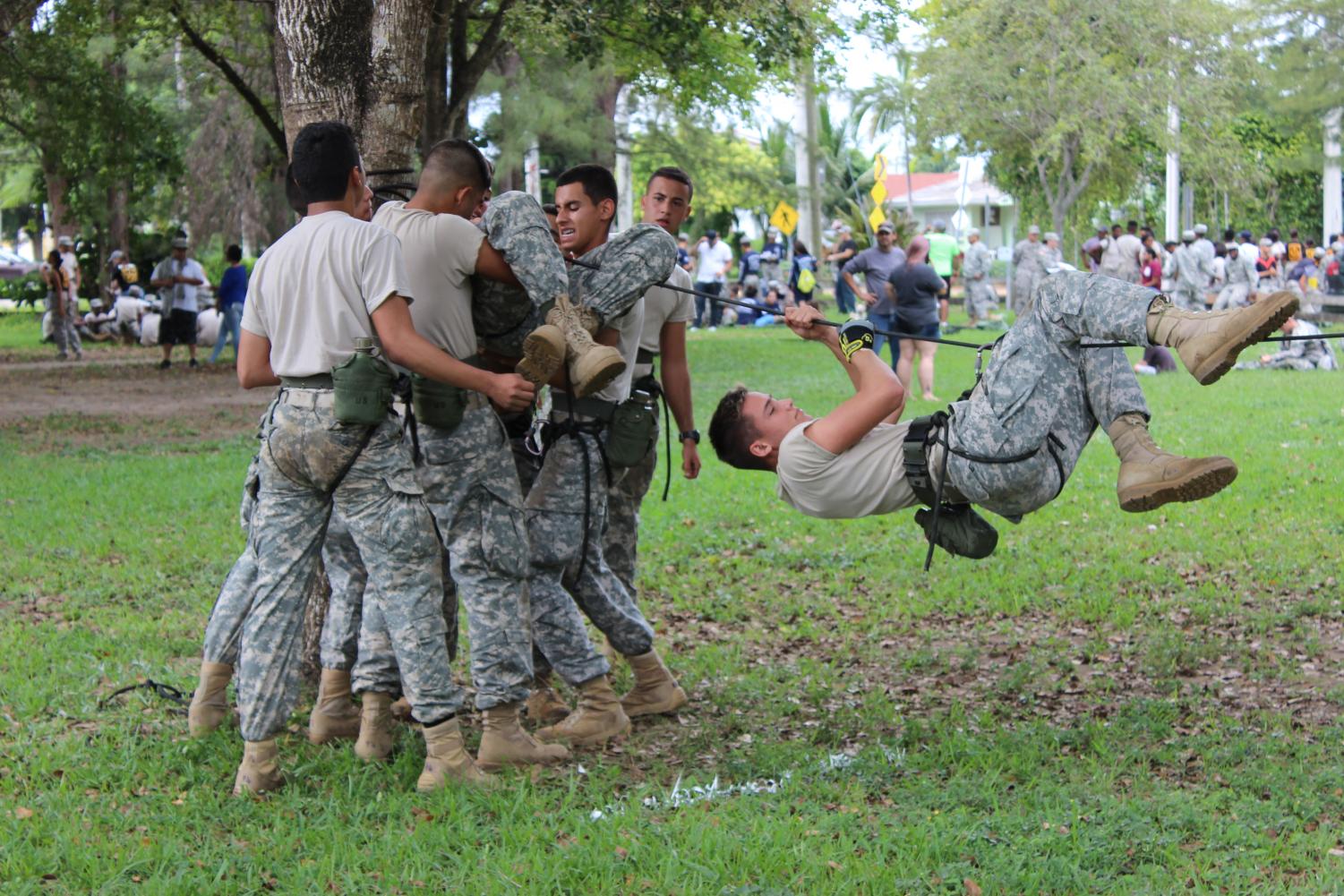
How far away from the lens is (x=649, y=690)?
6.21m

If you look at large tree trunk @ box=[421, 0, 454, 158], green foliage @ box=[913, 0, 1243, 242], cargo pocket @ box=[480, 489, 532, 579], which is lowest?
cargo pocket @ box=[480, 489, 532, 579]

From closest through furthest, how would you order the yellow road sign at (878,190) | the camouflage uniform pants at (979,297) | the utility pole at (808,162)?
the camouflage uniform pants at (979,297) → the yellow road sign at (878,190) → the utility pole at (808,162)

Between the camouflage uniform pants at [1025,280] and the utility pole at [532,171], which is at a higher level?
the utility pole at [532,171]

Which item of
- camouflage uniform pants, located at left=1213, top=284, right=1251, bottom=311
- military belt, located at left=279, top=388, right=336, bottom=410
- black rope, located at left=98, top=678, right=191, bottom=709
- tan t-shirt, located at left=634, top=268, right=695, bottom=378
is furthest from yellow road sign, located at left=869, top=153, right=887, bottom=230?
military belt, located at left=279, top=388, right=336, bottom=410

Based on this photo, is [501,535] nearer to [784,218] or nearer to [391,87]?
[391,87]

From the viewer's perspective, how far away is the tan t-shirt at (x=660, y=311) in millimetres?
6348

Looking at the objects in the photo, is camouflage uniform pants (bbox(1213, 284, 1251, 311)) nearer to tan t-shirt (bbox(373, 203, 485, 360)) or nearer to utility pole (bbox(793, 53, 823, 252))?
utility pole (bbox(793, 53, 823, 252))

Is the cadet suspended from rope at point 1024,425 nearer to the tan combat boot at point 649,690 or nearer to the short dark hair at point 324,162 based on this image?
the tan combat boot at point 649,690

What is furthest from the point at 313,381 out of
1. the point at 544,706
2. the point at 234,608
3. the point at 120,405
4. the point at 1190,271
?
the point at 1190,271

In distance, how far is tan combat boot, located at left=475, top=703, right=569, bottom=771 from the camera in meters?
5.46

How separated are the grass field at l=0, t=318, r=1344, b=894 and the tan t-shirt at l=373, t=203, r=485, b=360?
5.27 ft

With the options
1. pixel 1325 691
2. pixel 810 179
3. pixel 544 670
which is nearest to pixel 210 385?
pixel 544 670

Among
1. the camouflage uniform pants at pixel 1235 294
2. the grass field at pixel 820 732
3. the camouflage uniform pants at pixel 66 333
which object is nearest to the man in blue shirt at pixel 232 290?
the camouflage uniform pants at pixel 66 333

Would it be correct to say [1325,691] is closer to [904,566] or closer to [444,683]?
[904,566]
